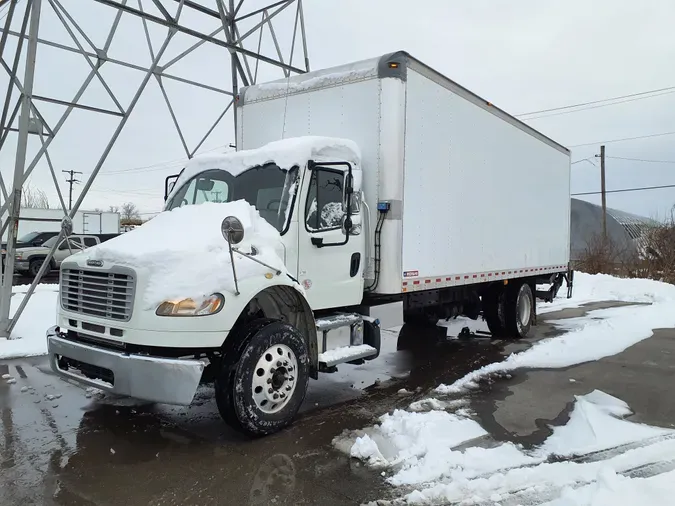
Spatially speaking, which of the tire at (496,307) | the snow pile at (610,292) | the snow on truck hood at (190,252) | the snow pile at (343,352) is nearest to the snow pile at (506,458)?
the snow pile at (343,352)

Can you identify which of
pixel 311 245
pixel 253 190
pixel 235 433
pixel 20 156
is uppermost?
pixel 20 156

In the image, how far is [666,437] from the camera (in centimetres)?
490

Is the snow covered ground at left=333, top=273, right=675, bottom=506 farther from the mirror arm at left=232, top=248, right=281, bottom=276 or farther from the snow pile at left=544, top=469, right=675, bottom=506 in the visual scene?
the mirror arm at left=232, top=248, right=281, bottom=276

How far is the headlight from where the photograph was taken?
4258 mm

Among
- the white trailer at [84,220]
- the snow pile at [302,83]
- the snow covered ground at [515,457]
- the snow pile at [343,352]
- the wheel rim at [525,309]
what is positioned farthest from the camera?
the white trailer at [84,220]

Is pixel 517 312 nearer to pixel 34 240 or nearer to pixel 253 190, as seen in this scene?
pixel 253 190

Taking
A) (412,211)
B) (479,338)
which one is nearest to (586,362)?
(479,338)

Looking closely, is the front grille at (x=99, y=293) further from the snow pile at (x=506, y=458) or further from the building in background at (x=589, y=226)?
the building in background at (x=589, y=226)

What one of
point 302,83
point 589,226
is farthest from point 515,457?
point 589,226

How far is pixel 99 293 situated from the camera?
15.3 feet

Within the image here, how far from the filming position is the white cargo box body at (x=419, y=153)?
6.30 meters

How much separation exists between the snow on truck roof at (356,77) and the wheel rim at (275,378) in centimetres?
343

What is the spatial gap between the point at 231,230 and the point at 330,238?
1.65 m

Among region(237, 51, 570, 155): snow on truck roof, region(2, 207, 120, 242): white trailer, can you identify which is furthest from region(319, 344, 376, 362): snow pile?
region(2, 207, 120, 242): white trailer
